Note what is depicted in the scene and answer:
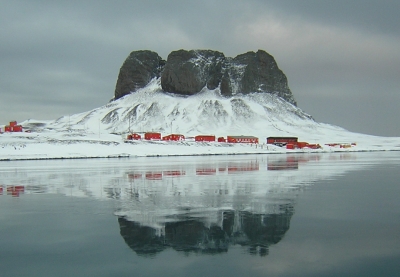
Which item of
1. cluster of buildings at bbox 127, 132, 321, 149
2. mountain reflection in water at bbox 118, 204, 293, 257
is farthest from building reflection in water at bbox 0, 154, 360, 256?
cluster of buildings at bbox 127, 132, 321, 149

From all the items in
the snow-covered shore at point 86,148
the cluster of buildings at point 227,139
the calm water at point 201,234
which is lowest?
the calm water at point 201,234

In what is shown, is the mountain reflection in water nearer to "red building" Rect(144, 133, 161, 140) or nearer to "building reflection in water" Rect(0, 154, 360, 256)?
"building reflection in water" Rect(0, 154, 360, 256)

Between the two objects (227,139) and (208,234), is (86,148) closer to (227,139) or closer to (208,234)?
(227,139)

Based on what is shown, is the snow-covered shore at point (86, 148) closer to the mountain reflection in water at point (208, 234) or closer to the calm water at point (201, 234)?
the calm water at point (201, 234)

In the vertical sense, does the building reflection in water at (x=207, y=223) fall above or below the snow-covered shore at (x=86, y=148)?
below

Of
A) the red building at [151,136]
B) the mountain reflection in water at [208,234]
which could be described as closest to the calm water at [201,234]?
the mountain reflection in water at [208,234]

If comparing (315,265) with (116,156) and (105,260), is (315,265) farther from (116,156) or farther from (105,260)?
(116,156)

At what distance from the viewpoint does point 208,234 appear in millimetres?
11102

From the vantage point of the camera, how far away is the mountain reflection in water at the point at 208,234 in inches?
389

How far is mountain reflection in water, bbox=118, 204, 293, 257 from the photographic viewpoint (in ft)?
32.4

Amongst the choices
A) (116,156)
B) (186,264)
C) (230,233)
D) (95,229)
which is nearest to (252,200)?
(230,233)

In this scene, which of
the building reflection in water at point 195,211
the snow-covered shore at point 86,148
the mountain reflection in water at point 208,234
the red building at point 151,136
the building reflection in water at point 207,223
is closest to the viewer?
the mountain reflection in water at point 208,234

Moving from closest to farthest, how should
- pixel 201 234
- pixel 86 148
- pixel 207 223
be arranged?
pixel 201 234 < pixel 207 223 < pixel 86 148

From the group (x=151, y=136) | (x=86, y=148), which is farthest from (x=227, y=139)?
(x=86, y=148)
